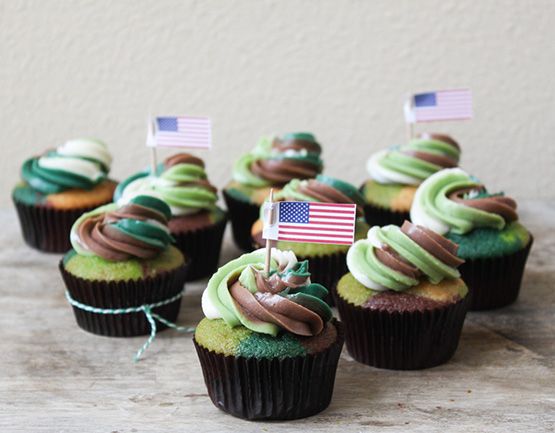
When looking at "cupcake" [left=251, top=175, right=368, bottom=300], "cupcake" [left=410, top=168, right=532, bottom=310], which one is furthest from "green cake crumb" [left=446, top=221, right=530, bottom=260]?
"cupcake" [left=251, top=175, right=368, bottom=300]

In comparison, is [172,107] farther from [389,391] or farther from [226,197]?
[389,391]

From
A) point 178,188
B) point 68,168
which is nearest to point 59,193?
point 68,168

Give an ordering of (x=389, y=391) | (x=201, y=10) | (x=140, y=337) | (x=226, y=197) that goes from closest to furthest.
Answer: (x=389, y=391)
(x=140, y=337)
(x=226, y=197)
(x=201, y=10)

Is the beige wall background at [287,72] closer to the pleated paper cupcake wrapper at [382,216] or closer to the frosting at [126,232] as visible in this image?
the pleated paper cupcake wrapper at [382,216]

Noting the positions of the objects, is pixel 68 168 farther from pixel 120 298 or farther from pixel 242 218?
pixel 120 298

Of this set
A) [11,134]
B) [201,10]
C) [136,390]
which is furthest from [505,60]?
[136,390]

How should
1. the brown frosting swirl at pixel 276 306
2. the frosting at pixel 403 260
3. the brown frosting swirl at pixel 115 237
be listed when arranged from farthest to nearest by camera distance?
the brown frosting swirl at pixel 115 237
the frosting at pixel 403 260
the brown frosting swirl at pixel 276 306

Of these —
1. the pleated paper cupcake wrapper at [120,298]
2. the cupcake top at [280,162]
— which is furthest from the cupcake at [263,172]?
the pleated paper cupcake wrapper at [120,298]
